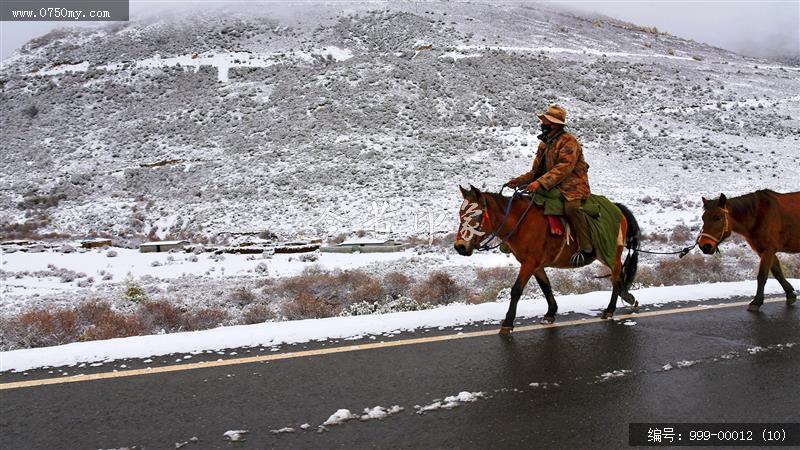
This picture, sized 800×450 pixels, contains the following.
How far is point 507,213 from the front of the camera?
6656 millimetres

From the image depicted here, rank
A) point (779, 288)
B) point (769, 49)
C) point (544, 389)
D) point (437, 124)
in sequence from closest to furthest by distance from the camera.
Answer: point (544, 389), point (779, 288), point (437, 124), point (769, 49)

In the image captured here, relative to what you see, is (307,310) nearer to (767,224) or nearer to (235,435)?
(235,435)

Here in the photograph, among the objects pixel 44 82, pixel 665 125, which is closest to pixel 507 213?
pixel 665 125

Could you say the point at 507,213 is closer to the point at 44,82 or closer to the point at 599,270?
the point at 599,270

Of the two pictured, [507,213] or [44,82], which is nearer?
[507,213]

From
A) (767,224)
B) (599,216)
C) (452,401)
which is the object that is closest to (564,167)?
(599,216)

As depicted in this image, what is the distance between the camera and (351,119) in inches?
1735

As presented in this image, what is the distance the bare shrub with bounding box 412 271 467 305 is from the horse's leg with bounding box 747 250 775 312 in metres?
4.62

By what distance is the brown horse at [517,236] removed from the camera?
645 cm

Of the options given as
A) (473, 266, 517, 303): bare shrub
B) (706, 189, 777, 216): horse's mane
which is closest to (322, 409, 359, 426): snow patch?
(706, 189, 777, 216): horse's mane

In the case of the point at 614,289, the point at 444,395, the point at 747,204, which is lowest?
the point at 444,395

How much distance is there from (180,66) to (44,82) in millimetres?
12640

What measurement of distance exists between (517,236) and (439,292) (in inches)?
181

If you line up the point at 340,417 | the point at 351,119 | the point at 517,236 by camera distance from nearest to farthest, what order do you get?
1. the point at 340,417
2. the point at 517,236
3. the point at 351,119
